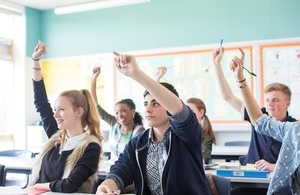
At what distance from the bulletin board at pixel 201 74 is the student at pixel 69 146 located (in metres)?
3.31

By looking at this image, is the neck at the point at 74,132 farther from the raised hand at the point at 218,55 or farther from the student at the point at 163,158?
the raised hand at the point at 218,55

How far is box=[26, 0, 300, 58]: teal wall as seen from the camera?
218 inches

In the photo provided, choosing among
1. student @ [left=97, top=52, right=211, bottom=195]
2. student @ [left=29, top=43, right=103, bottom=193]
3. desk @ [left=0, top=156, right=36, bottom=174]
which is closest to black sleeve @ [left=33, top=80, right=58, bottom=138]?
student @ [left=29, top=43, right=103, bottom=193]

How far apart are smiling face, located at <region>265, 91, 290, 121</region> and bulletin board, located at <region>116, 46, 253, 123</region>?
2.50 meters

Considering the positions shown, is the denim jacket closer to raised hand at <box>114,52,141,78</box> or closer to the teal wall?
raised hand at <box>114,52,141,78</box>

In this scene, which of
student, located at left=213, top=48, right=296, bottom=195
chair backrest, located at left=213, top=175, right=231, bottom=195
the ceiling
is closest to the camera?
chair backrest, located at left=213, top=175, right=231, bottom=195

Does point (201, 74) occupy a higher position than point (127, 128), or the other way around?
point (201, 74)

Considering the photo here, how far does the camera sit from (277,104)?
9.92 ft

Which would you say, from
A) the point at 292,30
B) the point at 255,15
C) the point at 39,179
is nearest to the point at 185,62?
the point at 255,15

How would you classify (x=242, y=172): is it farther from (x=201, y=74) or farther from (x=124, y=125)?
(x=201, y=74)

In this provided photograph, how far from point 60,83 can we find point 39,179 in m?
4.56

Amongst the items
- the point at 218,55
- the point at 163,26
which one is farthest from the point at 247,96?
the point at 163,26

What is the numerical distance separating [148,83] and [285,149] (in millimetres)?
881

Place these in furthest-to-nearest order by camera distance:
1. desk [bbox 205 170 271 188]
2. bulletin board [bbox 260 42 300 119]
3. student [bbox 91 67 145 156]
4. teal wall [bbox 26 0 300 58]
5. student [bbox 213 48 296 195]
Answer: teal wall [bbox 26 0 300 58] → bulletin board [bbox 260 42 300 119] → student [bbox 91 67 145 156] → student [bbox 213 48 296 195] → desk [bbox 205 170 271 188]
